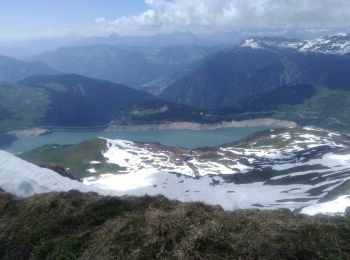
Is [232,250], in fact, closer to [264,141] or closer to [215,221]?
[215,221]

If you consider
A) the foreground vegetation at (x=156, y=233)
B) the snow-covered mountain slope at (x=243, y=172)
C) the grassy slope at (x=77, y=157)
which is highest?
the foreground vegetation at (x=156, y=233)

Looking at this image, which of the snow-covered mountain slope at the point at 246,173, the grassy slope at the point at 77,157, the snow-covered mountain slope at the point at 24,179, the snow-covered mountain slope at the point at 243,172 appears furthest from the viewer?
the grassy slope at the point at 77,157

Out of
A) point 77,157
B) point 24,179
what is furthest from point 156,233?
point 77,157

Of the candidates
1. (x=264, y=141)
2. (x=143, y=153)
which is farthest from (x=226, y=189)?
(x=264, y=141)

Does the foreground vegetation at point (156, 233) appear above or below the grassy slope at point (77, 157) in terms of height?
above

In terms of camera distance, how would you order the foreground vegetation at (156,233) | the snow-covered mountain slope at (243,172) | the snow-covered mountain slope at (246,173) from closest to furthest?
1. the foreground vegetation at (156,233)
2. the snow-covered mountain slope at (246,173)
3. the snow-covered mountain slope at (243,172)

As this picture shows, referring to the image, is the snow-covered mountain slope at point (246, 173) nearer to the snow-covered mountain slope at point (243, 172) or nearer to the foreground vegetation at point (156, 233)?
the snow-covered mountain slope at point (243, 172)

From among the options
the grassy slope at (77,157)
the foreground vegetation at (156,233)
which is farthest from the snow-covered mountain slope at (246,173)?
the foreground vegetation at (156,233)
